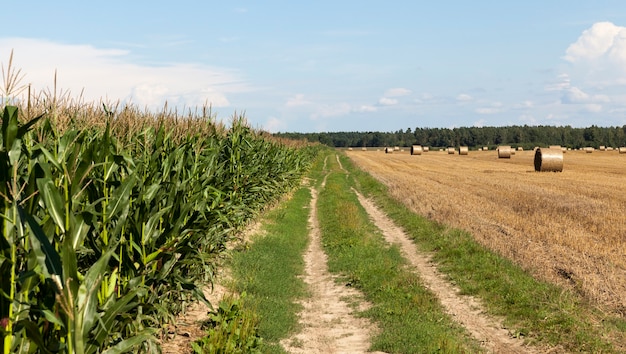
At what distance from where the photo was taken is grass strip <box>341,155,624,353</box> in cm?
911

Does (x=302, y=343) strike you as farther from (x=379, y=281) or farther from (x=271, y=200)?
(x=271, y=200)

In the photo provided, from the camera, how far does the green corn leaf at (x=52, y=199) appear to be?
4.41 metres

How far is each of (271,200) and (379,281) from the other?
1122 cm

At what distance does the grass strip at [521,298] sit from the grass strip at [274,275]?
11.6ft

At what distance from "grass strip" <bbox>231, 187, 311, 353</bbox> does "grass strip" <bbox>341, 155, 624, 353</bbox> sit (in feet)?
11.6

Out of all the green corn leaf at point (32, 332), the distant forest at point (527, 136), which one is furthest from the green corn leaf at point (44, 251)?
the distant forest at point (527, 136)

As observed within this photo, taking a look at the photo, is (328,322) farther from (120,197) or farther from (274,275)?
(120,197)

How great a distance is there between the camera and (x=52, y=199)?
14.9 feet

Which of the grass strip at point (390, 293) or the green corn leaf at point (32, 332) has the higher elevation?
the green corn leaf at point (32, 332)

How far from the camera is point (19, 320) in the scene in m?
4.65

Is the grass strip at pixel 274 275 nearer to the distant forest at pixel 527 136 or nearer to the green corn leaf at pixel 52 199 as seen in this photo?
the green corn leaf at pixel 52 199

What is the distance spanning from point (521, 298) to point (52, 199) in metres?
8.88

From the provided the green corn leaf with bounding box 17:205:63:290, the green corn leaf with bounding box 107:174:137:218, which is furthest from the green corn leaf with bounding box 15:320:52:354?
the green corn leaf with bounding box 107:174:137:218

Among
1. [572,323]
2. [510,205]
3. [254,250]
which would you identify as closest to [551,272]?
[572,323]
